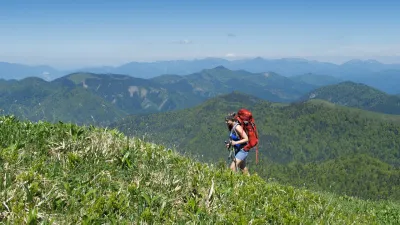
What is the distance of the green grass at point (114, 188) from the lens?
172 inches

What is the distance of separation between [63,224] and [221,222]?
2218 mm

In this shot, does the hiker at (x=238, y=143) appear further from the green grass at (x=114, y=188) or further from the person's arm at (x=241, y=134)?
the green grass at (x=114, y=188)

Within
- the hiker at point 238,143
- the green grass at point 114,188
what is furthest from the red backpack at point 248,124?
the green grass at point 114,188

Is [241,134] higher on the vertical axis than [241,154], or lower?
higher

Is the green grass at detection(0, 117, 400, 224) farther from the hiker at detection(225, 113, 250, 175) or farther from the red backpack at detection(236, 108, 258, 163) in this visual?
the red backpack at detection(236, 108, 258, 163)

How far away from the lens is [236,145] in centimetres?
1320

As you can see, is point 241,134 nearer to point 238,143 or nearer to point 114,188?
point 238,143

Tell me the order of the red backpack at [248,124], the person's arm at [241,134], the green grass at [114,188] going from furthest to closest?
the red backpack at [248,124] < the person's arm at [241,134] < the green grass at [114,188]

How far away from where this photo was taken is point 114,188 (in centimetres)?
529

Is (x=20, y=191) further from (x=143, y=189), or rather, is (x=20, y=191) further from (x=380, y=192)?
(x=380, y=192)

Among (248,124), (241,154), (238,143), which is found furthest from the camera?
(248,124)

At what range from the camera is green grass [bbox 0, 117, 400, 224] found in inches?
172

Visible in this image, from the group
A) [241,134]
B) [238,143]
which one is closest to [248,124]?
[241,134]

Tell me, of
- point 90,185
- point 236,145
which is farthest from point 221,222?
point 236,145
